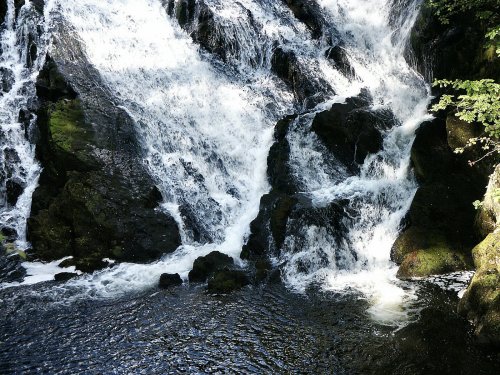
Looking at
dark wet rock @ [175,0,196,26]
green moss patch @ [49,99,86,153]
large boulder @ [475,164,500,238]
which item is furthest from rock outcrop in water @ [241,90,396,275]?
dark wet rock @ [175,0,196,26]

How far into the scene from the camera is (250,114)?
21.8 metres

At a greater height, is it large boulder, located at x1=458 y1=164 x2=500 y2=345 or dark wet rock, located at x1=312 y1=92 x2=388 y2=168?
dark wet rock, located at x1=312 y1=92 x2=388 y2=168

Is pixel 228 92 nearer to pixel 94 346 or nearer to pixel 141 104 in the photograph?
pixel 141 104

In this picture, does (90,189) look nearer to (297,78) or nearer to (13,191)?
(13,191)

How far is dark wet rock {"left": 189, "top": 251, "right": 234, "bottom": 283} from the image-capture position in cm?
1444

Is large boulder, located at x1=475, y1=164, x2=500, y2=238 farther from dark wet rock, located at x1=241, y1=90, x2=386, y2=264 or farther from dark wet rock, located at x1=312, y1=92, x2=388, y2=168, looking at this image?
dark wet rock, located at x1=312, y1=92, x2=388, y2=168

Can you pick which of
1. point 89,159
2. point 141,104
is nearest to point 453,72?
point 141,104

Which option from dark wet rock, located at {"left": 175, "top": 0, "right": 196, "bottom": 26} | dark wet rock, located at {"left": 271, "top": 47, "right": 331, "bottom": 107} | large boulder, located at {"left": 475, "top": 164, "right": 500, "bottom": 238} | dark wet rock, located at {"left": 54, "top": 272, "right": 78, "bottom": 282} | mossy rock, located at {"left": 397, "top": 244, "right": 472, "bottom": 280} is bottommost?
dark wet rock, located at {"left": 54, "top": 272, "right": 78, "bottom": 282}

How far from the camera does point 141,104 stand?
2073cm

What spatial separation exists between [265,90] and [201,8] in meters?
7.06

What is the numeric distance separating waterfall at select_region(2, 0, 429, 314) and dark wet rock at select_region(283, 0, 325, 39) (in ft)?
1.54

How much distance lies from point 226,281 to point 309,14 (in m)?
18.9

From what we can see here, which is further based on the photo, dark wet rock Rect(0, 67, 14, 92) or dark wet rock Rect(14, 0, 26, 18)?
dark wet rock Rect(14, 0, 26, 18)

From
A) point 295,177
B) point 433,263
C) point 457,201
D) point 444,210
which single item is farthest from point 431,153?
point 295,177
